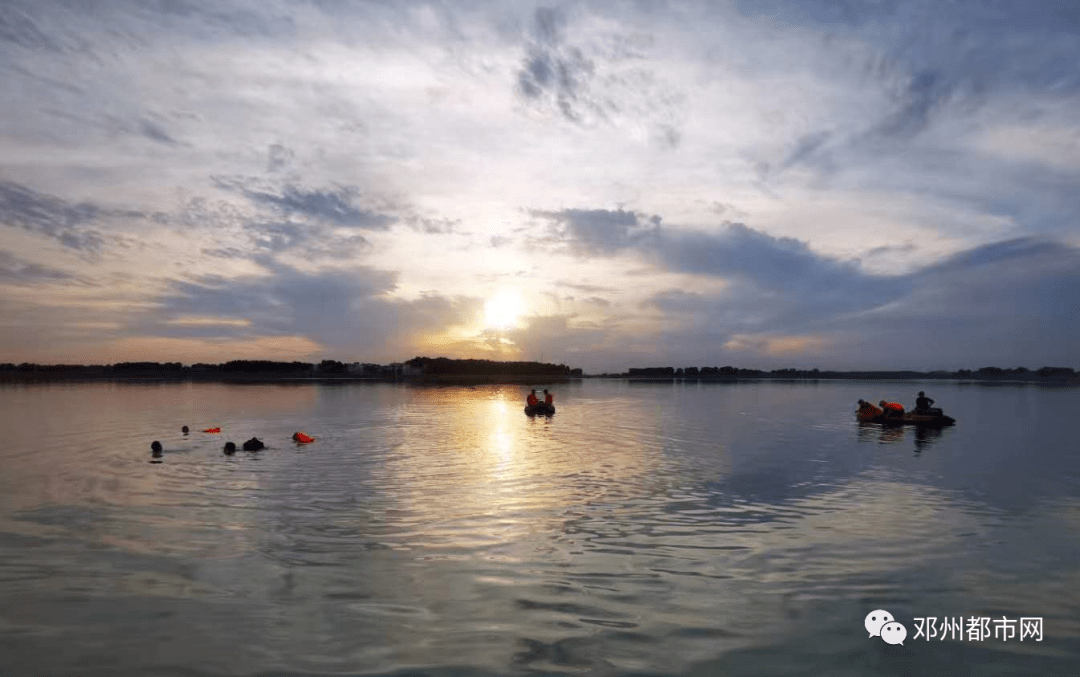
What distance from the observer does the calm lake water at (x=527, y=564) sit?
12.0 meters

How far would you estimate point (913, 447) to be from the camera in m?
45.3

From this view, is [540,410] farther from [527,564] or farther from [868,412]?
[527,564]

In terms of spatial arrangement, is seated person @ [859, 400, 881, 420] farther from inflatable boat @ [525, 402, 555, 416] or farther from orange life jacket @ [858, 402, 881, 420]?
inflatable boat @ [525, 402, 555, 416]

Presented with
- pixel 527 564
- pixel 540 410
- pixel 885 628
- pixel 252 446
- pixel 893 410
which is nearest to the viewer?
pixel 885 628

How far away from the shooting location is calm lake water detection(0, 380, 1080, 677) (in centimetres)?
1198

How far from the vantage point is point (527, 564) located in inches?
679

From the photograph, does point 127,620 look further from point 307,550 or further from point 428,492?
point 428,492

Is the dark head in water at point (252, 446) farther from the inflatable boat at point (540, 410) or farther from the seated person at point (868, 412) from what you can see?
the seated person at point (868, 412)

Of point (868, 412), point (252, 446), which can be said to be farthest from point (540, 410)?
point (252, 446)

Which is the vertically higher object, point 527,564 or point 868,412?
point 868,412

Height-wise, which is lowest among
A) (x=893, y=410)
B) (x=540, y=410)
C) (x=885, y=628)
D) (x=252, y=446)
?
(x=885, y=628)

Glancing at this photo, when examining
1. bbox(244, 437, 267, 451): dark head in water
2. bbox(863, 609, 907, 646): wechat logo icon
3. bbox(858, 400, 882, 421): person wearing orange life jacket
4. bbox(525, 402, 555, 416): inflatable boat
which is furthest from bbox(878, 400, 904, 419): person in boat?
bbox(244, 437, 267, 451): dark head in water

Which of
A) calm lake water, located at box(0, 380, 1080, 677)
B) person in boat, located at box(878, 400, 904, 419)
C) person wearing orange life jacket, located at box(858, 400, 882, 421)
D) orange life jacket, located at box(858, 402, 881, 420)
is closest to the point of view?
calm lake water, located at box(0, 380, 1080, 677)

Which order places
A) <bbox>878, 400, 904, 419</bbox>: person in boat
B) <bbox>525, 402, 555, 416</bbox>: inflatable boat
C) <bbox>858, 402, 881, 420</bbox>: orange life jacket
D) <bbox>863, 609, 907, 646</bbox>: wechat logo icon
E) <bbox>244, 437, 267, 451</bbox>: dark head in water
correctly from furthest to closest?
<bbox>525, 402, 555, 416</bbox>: inflatable boat → <bbox>858, 402, 881, 420</bbox>: orange life jacket → <bbox>878, 400, 904, 419</bbox>: person in boat → <bbox>244, 437, 267, 451</bbox>: dark head in water → <bbox>863, 609, 907, 646</bbox>: wechat logo icon
